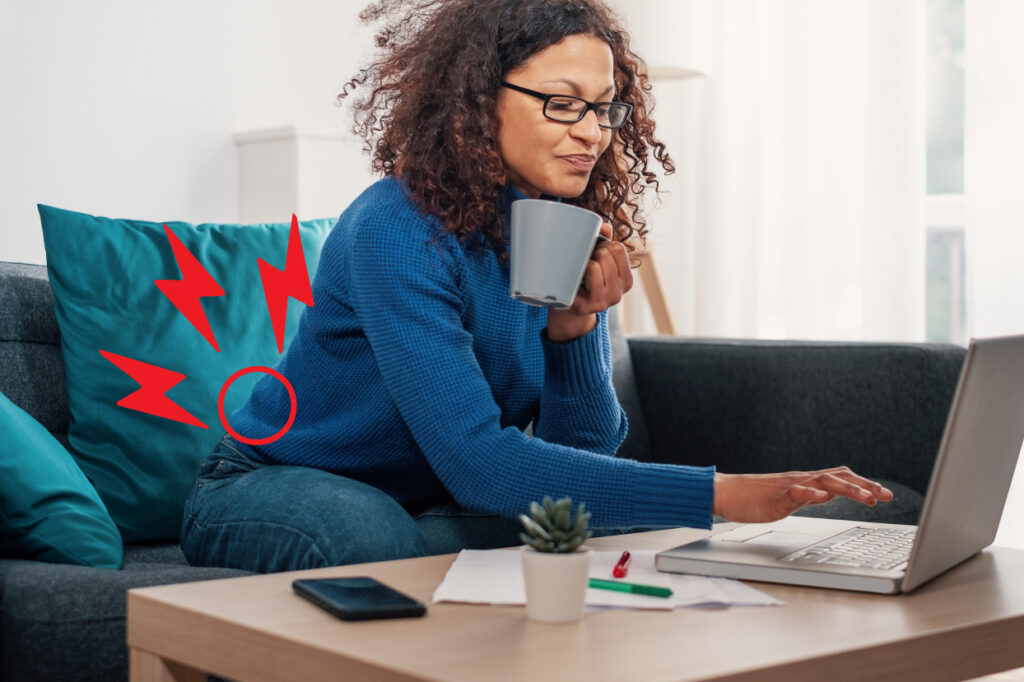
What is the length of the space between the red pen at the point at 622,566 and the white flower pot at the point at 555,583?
0.15 meters

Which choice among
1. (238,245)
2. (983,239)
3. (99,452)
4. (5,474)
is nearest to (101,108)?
(238,245)

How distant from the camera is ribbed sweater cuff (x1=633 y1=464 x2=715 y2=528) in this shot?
3.74 ft

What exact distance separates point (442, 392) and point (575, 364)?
0.32 m

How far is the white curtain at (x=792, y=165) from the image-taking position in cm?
279

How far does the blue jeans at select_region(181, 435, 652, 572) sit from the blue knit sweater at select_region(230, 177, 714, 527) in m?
0.06

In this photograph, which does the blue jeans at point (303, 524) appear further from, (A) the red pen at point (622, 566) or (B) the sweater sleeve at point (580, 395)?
(A) the red pen at point (622, 566)

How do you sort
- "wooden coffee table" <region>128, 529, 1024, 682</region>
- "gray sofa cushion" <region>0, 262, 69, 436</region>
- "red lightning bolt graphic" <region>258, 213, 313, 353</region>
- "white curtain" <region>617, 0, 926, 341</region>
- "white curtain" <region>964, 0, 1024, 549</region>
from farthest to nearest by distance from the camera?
"white curtain" <region>617, 0, 926, 341</region>, "white curtain" <region>964, 0, 1024, 549</region>, "red lightning bolt graphic" <region>258, 213, 313, 353</region>, "gray sofa cushion" <region>0, 262, 69, 436</region>, "wooden coffee table" <region>128, 529, 1024, 682</region>

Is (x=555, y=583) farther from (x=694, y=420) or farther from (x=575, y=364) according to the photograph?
(x=694, y=420)

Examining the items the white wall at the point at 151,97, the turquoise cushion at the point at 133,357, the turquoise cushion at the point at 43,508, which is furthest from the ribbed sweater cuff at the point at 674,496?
the white wall at the point at 151,97

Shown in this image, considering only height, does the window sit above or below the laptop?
above

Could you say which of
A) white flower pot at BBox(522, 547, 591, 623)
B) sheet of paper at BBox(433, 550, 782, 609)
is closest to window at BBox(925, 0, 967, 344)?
sheet of paper at BBox(433, 550, 782, 609)

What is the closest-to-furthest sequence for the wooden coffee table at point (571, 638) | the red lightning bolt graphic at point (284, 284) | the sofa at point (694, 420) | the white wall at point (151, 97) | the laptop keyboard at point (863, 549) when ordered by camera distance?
the wooden coffee table at point (571, 638) → the laptop keyboard at point (863, 549) → the sofa at point (694, 420) → the red lightning bolt graphic at point (284, 284) → the white wall at point (151, 97)

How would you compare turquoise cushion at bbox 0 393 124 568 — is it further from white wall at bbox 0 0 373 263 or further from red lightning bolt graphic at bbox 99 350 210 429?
white wall at bbox 0 0 373 263

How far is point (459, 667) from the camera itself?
0.71m
